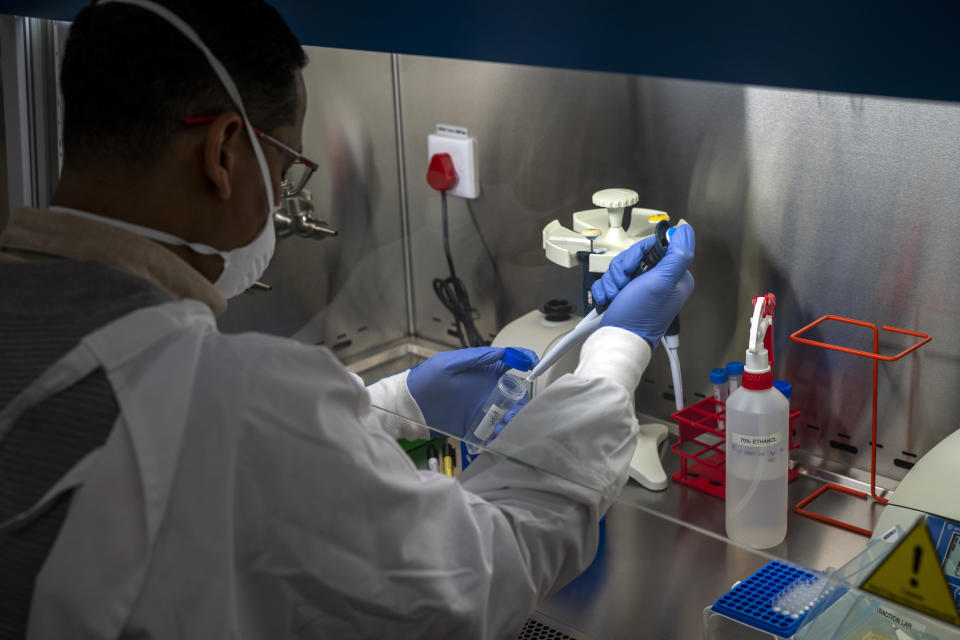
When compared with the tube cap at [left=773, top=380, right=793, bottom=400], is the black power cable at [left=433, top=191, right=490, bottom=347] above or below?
above

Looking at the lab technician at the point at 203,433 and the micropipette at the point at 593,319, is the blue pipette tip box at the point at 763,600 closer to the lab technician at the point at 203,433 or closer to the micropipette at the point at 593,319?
the lab technician at the point at 203,433

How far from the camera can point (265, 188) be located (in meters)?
0.97

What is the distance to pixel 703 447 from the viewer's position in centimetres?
133

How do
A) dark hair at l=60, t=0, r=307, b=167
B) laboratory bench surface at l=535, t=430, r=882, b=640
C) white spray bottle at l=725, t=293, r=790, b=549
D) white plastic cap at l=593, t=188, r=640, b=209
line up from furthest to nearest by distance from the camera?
white plastic cap at l=593, t=188, r=640, b=209
white spray bottle at l=725, t=293, r=790, b=549
laboratory bench surface at l=535, t=430, r=882, b=640
dark hair at l=60, t=0, r=307, b=167

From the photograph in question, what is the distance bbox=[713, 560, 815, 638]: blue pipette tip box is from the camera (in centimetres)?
93

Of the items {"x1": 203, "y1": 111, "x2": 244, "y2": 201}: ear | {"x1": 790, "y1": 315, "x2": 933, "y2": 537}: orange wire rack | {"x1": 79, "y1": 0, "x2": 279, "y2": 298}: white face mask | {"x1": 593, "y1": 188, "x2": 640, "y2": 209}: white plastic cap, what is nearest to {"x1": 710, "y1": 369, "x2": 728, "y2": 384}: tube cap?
{"x1": 790, "y1": 315, "x2": 933, "y2": 537}: orange wire rack

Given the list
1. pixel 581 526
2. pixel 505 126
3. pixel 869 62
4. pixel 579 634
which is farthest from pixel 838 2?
pixel 505 126

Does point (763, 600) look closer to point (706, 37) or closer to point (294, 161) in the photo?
point (706, 37)

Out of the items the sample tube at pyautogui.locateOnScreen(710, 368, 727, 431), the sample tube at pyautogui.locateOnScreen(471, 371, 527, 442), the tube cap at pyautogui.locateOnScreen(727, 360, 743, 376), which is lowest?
the sample tube at pyautogui.locateOnScreen(710, 368, 727, 431)

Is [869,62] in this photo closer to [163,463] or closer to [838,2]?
[838,2]

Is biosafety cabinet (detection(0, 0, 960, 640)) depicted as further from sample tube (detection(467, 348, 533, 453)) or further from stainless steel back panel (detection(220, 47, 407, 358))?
sample tube (detection(467, 348, 533, 453))

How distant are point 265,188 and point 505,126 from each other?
798 millimetres

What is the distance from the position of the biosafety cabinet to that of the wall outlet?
0.05 ft

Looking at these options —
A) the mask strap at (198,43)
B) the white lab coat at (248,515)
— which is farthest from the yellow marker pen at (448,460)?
the mask strap at (198,43)
